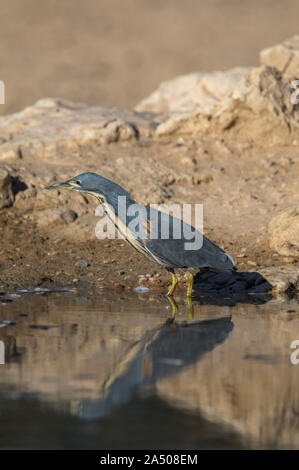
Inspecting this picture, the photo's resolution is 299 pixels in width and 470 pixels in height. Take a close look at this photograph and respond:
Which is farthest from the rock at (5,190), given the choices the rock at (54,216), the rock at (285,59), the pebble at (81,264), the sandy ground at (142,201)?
the rock at (285,59)

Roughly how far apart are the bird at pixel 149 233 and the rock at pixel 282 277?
1.46ft

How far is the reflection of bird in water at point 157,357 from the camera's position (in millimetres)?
4109

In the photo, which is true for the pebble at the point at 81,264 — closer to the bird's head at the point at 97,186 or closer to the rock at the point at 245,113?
the bird's head at the point at 97,186

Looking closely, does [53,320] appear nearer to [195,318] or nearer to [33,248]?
[195,318]

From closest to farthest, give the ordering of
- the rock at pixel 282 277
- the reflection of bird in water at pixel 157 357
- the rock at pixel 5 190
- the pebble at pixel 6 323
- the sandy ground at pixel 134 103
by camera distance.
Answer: the reflection of bird in water at pixel 157 357, the pebble at pixel 6 323, the rock at pixel 282 277, the sandy ground at pixel 134 103, the rock at pixel 5 190

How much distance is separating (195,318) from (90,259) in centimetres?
263

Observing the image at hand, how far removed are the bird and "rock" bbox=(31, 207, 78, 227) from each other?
223cm

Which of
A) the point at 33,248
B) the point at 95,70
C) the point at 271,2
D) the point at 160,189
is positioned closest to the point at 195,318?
the point at 33,248

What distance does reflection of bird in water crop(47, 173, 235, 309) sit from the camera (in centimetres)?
732

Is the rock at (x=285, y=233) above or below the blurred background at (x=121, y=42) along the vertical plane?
below

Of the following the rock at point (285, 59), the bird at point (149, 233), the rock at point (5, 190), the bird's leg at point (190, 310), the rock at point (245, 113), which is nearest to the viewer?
the bird's leg at point (190, 310)

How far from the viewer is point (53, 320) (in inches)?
247

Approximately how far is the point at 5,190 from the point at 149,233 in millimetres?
3046

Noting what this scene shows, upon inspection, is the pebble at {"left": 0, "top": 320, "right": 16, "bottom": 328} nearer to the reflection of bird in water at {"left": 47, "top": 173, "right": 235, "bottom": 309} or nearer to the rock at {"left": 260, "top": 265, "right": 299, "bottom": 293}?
the reflection of bird in water at {"left": 47, "top": 173, "right": 235, "bottom": 309}
